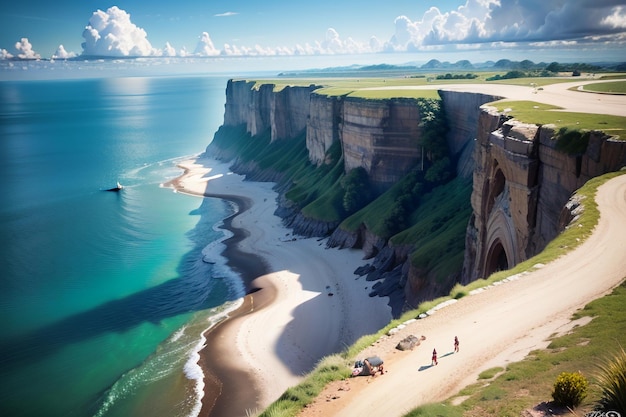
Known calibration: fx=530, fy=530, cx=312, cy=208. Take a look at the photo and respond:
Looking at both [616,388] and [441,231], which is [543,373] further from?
[441,231]

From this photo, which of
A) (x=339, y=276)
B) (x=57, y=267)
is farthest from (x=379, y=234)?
(x=57, y=267)

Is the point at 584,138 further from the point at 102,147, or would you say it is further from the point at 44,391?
the point at 102,147

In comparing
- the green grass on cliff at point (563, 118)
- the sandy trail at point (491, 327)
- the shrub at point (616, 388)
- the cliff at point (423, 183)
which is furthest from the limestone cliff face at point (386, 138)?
the shrub at point (616, 388)

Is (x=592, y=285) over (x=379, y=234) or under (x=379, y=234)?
over

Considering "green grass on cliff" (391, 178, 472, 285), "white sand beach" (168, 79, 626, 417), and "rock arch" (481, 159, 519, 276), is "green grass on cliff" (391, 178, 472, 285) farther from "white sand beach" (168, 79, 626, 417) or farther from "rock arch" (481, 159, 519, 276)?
"white sand beach" (168, 79, 626, 417)

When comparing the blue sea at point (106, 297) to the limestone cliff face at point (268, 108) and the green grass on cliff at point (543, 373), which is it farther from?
the limestone cliff face at point (268, 108)

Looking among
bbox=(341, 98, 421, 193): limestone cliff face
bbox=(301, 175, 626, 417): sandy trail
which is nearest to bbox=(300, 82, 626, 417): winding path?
bbox=(301, 175, 626, 417): sandy trail

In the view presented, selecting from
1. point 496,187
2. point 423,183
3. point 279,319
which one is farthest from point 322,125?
point 496,187
